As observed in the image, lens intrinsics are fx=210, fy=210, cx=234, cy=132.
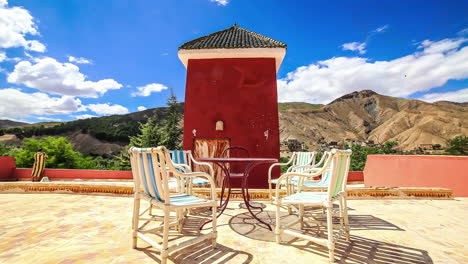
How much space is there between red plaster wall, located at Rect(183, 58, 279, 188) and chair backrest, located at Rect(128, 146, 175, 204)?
4353 millimetres

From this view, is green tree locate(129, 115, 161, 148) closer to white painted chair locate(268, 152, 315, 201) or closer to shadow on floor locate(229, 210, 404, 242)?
white painted chair locate(268, 152, 315, 201)

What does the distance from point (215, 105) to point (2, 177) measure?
394 inches

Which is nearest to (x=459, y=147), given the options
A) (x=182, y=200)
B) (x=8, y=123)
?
(x=182, y=200)

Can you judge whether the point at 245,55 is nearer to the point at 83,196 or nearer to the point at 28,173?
the point at 83,196

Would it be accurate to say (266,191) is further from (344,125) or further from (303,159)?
(344,125)

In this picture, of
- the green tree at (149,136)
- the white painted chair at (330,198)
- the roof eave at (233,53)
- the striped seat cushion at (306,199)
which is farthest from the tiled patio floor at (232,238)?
the green tree at (149,136)

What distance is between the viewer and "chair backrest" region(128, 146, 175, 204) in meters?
1.61

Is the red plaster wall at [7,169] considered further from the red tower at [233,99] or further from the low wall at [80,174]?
the red tower at [233,99]

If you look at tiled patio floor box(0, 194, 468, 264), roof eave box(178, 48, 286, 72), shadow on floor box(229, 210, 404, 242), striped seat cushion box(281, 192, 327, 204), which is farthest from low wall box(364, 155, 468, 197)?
striped seat cushion box(281, 192, 327, 204)

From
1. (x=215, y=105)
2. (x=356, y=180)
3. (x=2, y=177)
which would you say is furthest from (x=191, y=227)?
(x=2, y=177)

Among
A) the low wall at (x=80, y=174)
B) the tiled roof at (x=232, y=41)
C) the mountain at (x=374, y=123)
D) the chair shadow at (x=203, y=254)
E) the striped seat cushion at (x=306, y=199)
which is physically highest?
the mountain at (x=374, y=123)

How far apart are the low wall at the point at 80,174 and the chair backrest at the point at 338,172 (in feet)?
31.3

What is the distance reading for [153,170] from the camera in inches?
65.9

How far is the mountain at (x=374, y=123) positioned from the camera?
4691 centimetres
